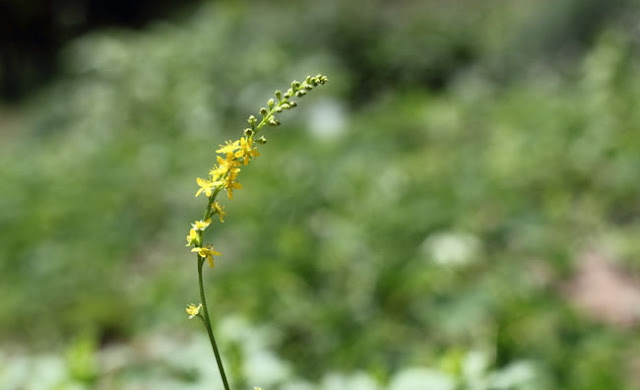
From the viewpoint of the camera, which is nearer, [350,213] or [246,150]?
[246,150]

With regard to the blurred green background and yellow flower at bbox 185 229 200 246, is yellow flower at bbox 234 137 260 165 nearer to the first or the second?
yellow flower at bbox 185 229 200 246

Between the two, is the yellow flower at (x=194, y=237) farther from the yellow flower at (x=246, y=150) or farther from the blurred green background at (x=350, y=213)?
the blurred green background at (x=350, y=213)

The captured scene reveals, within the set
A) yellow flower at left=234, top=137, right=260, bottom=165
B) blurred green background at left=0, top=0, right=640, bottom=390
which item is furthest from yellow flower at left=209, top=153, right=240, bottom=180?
blurred green background at left=0, top=0, right=640, bottom=390

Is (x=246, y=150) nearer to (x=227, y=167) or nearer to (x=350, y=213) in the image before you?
(x=227, y=167)

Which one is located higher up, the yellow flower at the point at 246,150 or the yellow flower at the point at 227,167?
the yellow flower at the point at 246,150

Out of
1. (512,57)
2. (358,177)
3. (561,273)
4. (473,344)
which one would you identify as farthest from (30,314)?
(512,57)

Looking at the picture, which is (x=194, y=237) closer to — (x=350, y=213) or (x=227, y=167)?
(x=227, y=167)

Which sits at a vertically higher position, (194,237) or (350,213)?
(350,213)

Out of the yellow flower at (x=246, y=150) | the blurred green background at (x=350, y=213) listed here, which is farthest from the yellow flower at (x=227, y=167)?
the blurred green background at (x=350, y=213)

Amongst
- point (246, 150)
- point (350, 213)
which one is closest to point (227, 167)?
point (246, 150)
